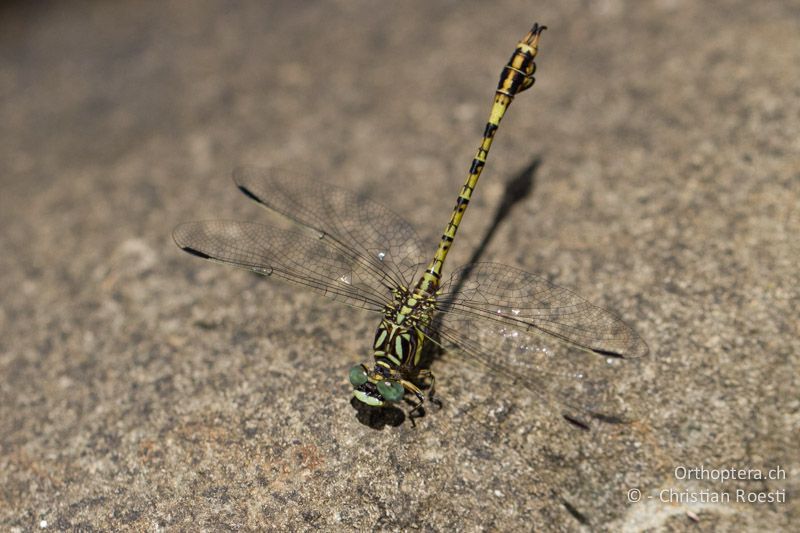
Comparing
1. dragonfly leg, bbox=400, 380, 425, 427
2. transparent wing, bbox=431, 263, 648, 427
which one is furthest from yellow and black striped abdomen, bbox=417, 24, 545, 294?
dragonfly leg, bbox=400, 380, 425, 427

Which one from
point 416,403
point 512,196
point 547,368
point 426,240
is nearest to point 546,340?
point 547,368

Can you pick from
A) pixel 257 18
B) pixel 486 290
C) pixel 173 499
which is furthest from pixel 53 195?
pixel 486 290

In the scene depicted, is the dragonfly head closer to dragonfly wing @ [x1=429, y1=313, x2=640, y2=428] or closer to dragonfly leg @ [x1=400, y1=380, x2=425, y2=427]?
dragonfly leg @ [x1=400, y1=380, x2=425, y2=427]

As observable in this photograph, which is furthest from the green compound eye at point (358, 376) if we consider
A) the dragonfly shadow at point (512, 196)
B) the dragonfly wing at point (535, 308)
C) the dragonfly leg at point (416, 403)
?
the dragonfly shadow at point (512, 196)

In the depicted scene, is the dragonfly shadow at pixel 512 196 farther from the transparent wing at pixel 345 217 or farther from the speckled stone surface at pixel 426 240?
the transparent wing at pixel 345 217

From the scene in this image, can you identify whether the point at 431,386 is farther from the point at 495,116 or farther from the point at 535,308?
the point at 495,116

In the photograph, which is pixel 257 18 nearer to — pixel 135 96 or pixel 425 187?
pixel 135 96
